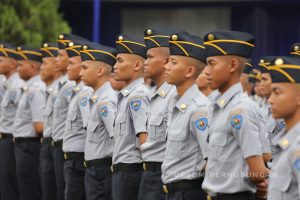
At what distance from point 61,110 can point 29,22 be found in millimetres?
9908

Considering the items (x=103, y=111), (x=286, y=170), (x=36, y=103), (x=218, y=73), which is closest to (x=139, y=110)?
(x=103, y=111)

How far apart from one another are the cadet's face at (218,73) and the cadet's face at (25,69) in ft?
21.0

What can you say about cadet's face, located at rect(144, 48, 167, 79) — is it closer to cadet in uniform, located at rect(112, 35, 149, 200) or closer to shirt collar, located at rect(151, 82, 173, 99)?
shirt collar, located at rect(151, 82, 173, 99)

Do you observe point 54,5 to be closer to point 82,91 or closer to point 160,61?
point 82,91

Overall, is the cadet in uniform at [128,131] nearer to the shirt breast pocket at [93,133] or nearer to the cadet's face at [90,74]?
the shirt breast pocket at [93,133]

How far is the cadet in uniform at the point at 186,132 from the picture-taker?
6.69m

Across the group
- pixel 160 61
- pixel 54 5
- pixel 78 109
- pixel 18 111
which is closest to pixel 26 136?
pixel 18 111

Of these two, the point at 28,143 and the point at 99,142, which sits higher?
the point at 99,142

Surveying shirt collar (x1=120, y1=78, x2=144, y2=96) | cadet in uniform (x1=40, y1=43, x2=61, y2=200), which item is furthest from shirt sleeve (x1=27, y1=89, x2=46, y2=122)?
shirt collar (x1=120, y1=78, x2=144, y2=96)

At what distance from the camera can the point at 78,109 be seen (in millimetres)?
9453

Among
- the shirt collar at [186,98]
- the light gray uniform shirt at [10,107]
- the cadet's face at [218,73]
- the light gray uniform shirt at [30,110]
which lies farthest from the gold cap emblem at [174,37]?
the light gray uniform shirt at [10,107]

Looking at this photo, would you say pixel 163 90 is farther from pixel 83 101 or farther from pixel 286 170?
pixel 286 170

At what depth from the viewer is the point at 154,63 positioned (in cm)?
770

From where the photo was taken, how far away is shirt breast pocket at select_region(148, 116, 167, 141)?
7418mm
